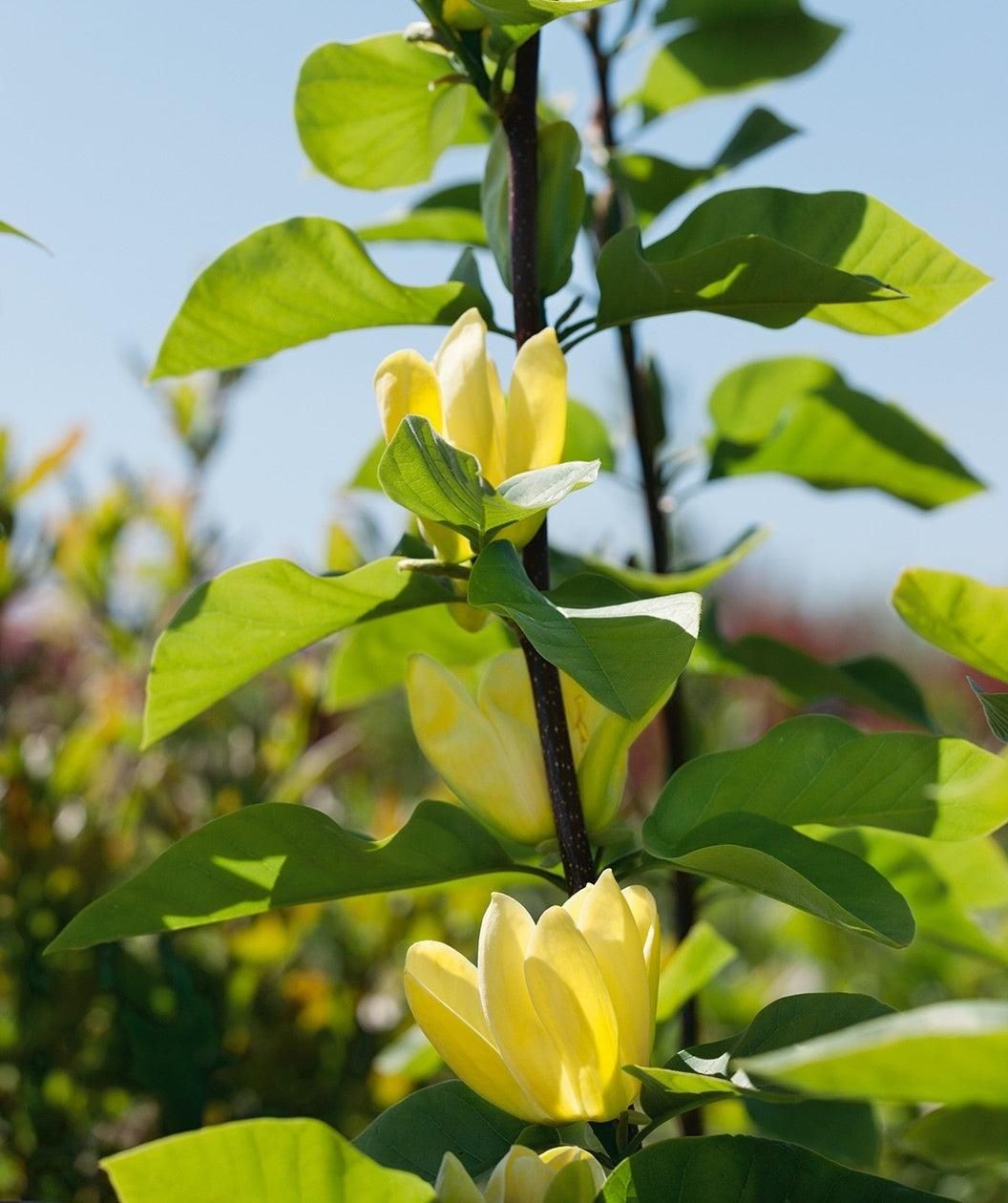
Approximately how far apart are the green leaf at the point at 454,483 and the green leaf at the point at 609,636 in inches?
0.8

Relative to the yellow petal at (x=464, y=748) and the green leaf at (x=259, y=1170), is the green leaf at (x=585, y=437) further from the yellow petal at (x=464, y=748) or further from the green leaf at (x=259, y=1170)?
the green leaf at (x=259, y=1170)

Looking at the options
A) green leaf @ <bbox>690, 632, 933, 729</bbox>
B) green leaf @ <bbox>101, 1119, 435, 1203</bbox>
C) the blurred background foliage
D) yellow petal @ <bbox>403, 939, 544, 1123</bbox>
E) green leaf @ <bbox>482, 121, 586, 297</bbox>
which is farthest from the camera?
the blurred background foliage

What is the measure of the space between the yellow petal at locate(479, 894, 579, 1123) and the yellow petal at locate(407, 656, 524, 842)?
10 cm

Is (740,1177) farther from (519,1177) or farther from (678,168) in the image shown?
(678,168)

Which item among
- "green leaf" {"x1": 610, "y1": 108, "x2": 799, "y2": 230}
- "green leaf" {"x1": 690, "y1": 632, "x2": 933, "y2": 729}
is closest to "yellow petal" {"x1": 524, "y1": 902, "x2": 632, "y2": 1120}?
"green leaf" {"x1": 690, "y1": 632, "x2": 933, "y2": 729}

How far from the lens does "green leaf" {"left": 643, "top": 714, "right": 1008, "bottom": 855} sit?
1.58ft

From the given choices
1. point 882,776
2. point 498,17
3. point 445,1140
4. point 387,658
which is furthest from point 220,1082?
point 498,17

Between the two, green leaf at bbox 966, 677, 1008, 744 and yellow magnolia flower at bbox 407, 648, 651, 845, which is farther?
yellow magnolia flower at bbox 407, 648, 651, 845

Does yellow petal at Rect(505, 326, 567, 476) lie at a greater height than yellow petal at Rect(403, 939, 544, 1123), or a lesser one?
greater

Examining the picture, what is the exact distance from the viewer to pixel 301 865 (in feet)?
1.59

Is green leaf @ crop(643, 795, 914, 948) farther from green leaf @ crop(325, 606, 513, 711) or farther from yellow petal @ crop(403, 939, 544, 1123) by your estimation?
green leaf @ crop(325, 606, 513, 711)

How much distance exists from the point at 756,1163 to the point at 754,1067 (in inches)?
9.0

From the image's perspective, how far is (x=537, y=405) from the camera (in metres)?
0.48

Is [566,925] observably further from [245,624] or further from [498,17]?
[498,17]
